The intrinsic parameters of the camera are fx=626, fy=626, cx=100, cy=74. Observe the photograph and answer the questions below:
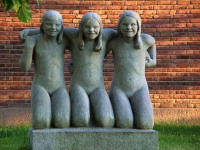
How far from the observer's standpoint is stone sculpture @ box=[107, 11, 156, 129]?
6.98 meters

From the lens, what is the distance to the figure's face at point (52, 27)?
7039mm

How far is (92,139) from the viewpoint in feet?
22.4

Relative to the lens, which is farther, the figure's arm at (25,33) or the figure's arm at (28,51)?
the figure's arm at (25,33)

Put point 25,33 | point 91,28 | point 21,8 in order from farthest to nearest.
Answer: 1. point 25,33
2. point 91,28
3. point 21,8

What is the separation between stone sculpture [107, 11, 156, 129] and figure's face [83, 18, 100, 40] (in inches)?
11.6

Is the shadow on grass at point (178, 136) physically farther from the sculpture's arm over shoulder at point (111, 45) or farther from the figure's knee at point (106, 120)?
the sculpture's arm over shoulder at point (111, 45)

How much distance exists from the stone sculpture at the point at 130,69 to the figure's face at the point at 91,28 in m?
0.30

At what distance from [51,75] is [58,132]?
2.38 feet

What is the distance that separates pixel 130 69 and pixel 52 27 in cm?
101

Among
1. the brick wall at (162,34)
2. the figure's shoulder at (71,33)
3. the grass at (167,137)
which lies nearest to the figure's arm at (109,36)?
the figure's shoulder at (71,33)

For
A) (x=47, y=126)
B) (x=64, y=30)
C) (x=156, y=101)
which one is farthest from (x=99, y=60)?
(x=156, y=101)

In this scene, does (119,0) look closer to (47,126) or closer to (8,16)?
(8,16)

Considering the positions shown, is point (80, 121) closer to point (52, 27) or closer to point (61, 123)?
point (61, 123)

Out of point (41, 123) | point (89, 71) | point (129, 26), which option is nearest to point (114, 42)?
point (129, 26)
